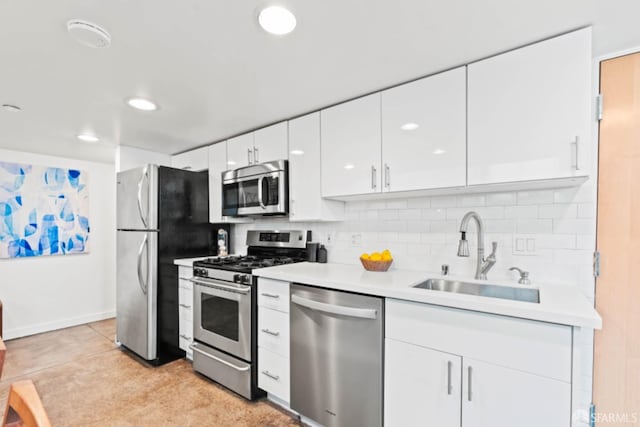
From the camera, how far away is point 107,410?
2172mm

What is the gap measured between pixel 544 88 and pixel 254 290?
6.89ft

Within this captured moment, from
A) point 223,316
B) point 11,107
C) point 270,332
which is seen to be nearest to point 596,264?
point 270,332

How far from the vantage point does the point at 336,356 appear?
1808 mm

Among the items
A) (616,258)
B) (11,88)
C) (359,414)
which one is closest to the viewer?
(616,258)

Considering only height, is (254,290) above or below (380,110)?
below

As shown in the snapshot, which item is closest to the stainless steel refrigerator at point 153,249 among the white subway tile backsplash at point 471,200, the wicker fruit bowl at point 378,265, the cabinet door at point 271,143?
the cabinet door at point 271,143

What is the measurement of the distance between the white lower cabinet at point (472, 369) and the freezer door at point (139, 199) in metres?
2.32

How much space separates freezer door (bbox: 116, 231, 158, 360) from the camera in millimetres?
2824

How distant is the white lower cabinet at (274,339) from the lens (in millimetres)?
2088

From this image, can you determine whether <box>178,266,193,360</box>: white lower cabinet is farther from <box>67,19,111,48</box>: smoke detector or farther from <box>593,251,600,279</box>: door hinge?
<box>593,251,600,279</box>: door hinge

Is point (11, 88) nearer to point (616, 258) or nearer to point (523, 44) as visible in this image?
point (523, 44)

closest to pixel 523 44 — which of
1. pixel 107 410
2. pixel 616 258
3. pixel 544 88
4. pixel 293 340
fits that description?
pixel 544 88

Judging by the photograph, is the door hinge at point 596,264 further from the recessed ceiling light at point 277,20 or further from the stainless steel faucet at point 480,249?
the recessed ceiling light at point 277,20

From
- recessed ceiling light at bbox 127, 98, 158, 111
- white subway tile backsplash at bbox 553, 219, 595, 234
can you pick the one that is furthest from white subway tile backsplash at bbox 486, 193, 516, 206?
recessed ceiling light at bbox 127, 98, 158, 111
